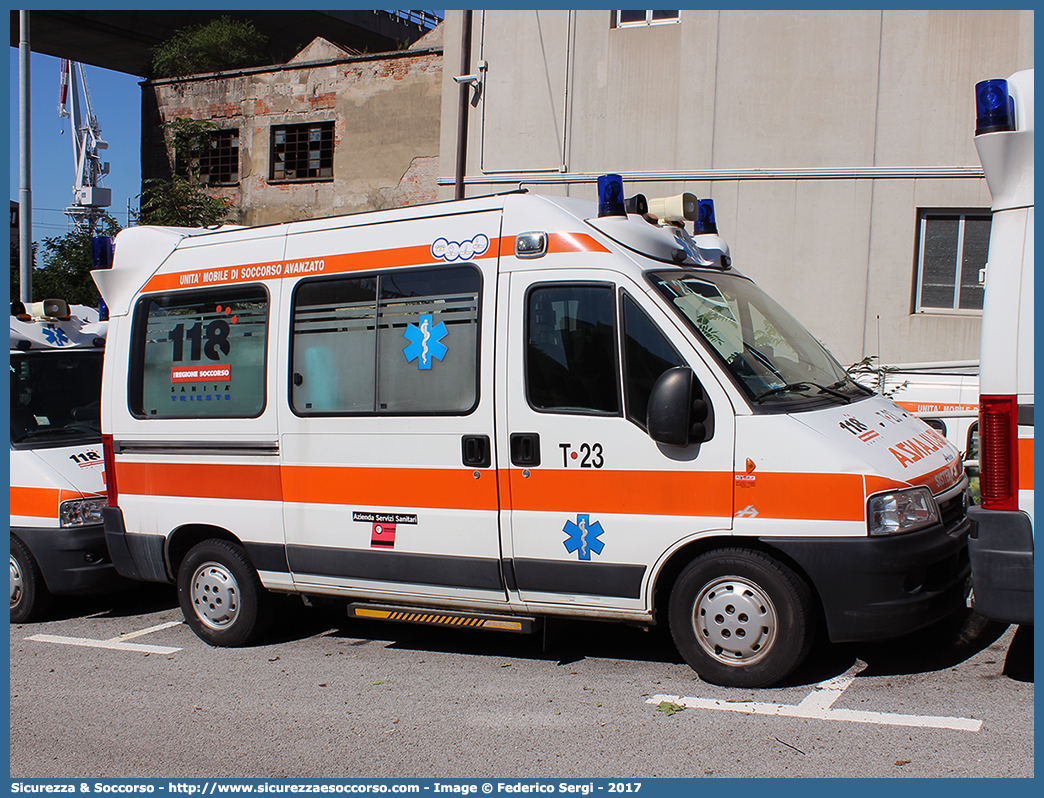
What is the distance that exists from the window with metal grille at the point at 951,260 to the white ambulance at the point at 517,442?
893 cm

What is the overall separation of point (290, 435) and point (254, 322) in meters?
0.79

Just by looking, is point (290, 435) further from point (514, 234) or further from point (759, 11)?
point (759, 11)

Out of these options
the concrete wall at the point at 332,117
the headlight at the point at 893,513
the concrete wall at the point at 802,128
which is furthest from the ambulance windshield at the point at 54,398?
the concrete wall at the point at 332,117

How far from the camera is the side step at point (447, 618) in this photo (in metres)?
5.26

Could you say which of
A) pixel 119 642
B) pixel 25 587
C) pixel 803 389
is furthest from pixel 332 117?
pixel 803 389

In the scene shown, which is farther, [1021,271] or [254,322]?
[254,322]

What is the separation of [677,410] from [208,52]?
78.0ft

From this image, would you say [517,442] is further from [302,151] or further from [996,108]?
[302,151]

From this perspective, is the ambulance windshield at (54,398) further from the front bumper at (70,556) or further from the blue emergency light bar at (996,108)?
the blue emergency light bar at (996,108)

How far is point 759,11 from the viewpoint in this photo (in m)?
13.9

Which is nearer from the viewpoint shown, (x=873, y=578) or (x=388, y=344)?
(x=873, y=578)

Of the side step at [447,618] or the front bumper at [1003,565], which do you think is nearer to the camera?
the front bumper at [1003,565]

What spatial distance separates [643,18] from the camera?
1476 cm

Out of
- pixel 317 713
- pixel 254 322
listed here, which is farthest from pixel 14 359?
pixel 317 713
